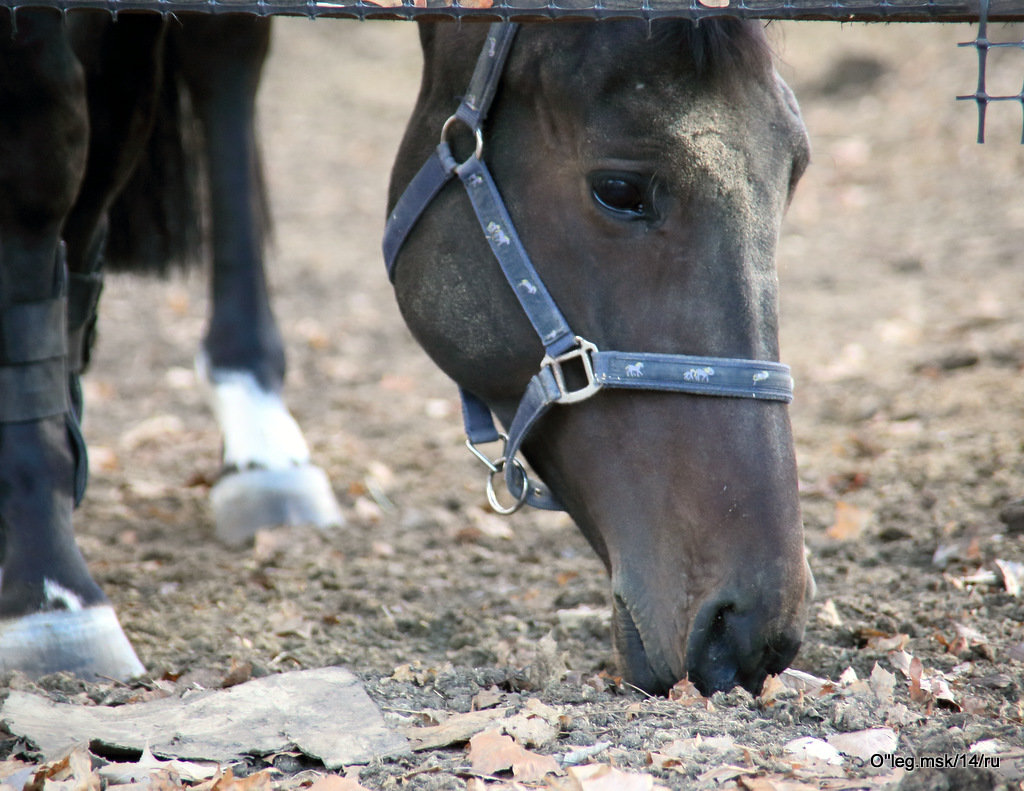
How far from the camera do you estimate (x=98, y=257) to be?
3053mm

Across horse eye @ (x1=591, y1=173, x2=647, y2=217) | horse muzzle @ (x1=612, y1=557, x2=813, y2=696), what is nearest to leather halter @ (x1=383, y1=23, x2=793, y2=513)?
horse eye @ (x1=591, y1=173, x2=647, y2=217)

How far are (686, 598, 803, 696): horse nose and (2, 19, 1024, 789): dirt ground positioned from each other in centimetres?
5

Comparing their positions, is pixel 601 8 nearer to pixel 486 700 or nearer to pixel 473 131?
pixel 473 131

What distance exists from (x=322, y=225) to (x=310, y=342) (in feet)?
7.60

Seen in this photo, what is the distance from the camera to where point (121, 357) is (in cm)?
545

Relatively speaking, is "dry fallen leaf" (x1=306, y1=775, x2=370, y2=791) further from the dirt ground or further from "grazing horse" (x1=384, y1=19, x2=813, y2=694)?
"grazing horse" (x1=384, y1=19, x2=813, y2=694)

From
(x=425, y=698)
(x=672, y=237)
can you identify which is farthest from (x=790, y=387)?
(x=425, y=698)

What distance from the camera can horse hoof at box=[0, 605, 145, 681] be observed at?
7.18ft

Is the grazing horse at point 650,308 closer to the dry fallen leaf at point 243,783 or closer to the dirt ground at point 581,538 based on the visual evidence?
the dirt ground at point 581,538

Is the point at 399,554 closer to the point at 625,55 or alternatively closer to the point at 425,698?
the point at 425,698

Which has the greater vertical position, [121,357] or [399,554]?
[121,357]

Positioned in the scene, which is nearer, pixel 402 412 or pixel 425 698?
pixel 425 698

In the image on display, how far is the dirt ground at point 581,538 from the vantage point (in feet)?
5.88

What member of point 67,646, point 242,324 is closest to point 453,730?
point 67,646
